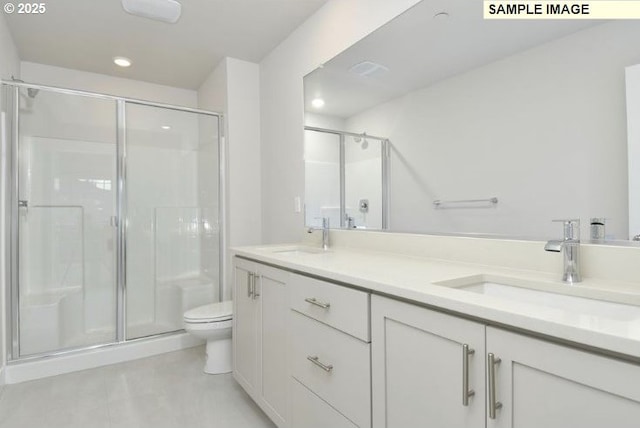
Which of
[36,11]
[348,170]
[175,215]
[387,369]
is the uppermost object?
[36,11]

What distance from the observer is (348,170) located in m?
2.11

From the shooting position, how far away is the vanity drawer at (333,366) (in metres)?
1.09

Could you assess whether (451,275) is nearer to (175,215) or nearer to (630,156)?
(630,156)

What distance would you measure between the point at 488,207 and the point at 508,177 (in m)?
0.13

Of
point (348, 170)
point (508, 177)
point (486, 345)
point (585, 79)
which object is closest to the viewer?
point (486, 345)

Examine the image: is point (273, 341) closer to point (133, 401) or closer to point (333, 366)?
point (333, 366)

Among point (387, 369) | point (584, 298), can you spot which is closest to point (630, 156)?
point (584, 298)

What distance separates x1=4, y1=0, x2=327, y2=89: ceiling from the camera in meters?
2.25

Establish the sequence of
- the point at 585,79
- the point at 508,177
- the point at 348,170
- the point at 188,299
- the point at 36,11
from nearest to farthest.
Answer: the point at 585,79 → the point at 508,177 → the point at 348,170 → the point at 36,11 → the point at 188,299

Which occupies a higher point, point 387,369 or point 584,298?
point 584,298

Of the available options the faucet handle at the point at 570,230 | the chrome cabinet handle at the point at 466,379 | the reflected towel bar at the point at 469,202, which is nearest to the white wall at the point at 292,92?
the reflected towel bar at the point at 469,202

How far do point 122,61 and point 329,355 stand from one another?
3.08 meters

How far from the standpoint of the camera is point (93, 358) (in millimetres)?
2441

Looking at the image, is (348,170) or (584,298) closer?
(584,298)
